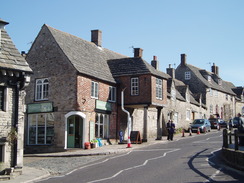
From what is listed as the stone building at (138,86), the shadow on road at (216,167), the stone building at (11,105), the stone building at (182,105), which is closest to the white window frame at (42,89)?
the stone building at (138,86)

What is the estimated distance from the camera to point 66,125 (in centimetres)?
2722

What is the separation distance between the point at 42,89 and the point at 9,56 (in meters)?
12.9

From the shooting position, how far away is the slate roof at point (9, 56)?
1596 centimetres

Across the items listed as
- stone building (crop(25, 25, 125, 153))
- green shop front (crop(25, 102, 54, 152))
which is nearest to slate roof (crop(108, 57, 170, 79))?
stone building (crop(25, 25, 125, 153))

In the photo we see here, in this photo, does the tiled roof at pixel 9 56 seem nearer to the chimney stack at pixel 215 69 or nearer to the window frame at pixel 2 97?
the window frame at pixel 2 97

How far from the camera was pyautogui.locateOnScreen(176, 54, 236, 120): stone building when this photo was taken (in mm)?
59406

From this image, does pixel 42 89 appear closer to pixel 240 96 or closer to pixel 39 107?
pixel 39 107

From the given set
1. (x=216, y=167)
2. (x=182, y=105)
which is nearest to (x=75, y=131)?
(x=216, y=167)

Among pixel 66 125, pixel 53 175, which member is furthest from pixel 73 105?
pixel 53 175

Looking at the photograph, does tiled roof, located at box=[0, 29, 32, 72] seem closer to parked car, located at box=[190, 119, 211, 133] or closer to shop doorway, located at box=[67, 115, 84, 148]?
shop doorway, located at box=[67, 115, 84, 148]

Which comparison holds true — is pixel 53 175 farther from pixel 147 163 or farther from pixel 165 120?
pixel 165 120

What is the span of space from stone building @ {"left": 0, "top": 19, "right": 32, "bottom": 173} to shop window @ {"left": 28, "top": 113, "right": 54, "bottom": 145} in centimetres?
1145

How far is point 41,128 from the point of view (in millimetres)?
28641

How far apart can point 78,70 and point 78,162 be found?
978 centimetres
